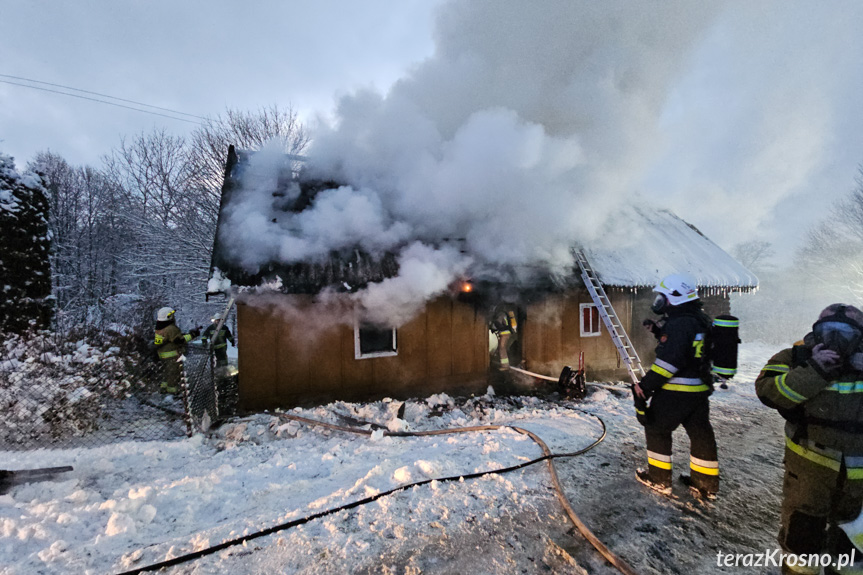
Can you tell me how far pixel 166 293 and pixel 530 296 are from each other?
15.6m

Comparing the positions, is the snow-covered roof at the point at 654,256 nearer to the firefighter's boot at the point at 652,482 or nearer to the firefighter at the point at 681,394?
the firefighter at the point at 681,394

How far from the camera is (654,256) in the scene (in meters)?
9.61

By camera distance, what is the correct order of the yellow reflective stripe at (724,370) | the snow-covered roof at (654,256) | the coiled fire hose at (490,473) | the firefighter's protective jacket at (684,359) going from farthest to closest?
the snow-covered roof at (654,256), the firefighter's protective jacket at (684,359), the yellow reflective stripe at (724,370), the coiled fire hose at (490,473)

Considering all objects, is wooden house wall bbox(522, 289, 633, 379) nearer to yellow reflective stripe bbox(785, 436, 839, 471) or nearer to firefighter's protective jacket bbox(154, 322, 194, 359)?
yellow reflective stripe bbox(785, 436, 839, 471)

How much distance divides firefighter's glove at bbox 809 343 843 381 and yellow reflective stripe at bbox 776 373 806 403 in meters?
0.17

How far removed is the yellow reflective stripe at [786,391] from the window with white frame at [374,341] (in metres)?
5.66

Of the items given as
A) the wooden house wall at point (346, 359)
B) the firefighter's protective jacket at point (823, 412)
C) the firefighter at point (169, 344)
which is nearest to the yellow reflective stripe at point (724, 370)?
the firefighter's protective jacket at point (823, 412)

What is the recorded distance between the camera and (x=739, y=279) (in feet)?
33.6

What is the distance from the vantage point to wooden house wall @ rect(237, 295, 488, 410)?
6.25 metres

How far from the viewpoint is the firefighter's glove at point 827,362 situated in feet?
6.70

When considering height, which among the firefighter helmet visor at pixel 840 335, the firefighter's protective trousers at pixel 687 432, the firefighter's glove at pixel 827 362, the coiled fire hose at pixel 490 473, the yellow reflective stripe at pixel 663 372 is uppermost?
the firefighter helmet visor at pixel 840 335

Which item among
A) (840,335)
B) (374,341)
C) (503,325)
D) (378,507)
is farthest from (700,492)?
(374,341)

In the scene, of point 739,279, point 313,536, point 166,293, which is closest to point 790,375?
point 313,536

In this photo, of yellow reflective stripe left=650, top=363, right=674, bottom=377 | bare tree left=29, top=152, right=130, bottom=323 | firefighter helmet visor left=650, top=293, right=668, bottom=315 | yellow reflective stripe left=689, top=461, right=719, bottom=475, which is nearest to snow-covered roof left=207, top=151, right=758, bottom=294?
firefighter helmet visor left=650, top=293, right=668, bottom=315
